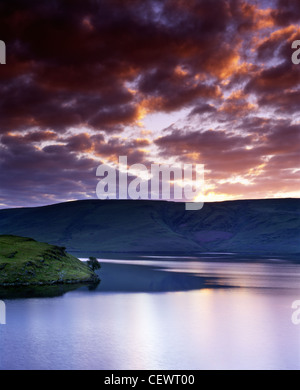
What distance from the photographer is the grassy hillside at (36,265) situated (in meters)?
88.5

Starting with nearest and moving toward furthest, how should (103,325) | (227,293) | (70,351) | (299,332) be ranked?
(70,351), (299,332), (103,325), (227,293)

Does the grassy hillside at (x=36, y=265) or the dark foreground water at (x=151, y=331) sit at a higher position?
the grassy hillside at (x=36, y=265)

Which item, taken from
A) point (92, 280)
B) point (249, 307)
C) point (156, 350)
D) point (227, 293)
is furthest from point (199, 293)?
point (156, 350)

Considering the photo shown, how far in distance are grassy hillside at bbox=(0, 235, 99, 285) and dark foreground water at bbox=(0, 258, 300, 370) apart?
56.0 feet

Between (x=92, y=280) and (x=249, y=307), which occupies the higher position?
(x=92, y=280)

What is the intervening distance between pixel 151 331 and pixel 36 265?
5377cm

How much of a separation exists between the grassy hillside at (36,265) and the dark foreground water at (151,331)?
56.0 feet

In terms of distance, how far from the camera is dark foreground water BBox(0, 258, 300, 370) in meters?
34.8

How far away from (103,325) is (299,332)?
21.8 meters

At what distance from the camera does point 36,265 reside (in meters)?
93.6

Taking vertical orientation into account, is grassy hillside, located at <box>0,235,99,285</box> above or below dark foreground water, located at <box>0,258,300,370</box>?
above

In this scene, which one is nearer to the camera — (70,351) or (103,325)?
(70,351)

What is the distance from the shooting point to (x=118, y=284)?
93.2m
